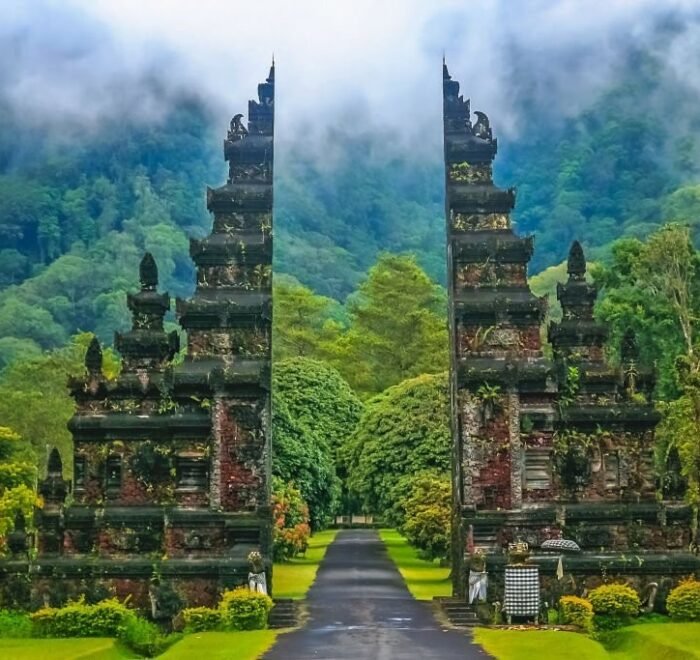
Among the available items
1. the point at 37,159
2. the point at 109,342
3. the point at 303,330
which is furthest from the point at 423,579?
the point at 37,159

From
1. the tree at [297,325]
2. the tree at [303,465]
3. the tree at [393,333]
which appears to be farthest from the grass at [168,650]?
the tree at [297,325]

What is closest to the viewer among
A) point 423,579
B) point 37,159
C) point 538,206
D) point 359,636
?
point 359,636

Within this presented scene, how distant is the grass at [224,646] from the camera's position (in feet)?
68.4

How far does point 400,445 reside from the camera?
4841 cm

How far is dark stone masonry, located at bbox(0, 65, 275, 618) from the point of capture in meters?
28.2

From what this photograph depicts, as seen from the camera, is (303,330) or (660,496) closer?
(660,496)

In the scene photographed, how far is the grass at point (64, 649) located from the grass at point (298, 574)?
927 centimetres

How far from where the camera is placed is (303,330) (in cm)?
9425

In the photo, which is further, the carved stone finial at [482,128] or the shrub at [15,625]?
the carved stone finial at [482,128]

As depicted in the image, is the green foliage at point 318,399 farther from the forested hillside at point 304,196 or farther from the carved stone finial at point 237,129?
the forested hillside at point 304,196

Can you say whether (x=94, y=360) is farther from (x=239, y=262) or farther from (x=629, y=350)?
(x=629, y=350)

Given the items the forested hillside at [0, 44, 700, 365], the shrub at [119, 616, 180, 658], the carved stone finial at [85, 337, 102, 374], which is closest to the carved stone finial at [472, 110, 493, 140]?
the carved stone finial at [85, 337, 102, 374]

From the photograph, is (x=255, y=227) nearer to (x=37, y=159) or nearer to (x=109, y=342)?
(x=109, y=342)

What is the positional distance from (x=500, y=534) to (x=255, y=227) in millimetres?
11786
